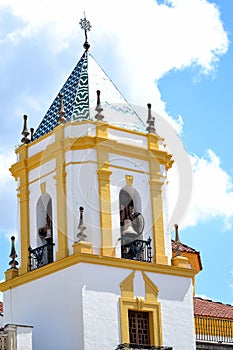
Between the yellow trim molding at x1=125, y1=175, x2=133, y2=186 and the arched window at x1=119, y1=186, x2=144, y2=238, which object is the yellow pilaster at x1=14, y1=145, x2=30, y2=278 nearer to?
the arched window at x1=119, y1=186, x2=144, y2=238

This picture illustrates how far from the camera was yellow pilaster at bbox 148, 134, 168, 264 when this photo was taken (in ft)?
82.0

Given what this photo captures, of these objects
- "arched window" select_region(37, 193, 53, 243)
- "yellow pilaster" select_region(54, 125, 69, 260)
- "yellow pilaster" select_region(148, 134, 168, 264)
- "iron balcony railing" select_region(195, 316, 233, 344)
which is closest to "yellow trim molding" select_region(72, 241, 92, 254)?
"yellow pilaster" select_region(54, 125, 69, 260)

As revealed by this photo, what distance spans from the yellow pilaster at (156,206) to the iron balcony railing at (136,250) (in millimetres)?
226

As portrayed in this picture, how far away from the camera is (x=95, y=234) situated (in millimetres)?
23984

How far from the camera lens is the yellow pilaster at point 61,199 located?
24094 millimetres

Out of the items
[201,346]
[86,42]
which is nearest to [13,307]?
[201,346]

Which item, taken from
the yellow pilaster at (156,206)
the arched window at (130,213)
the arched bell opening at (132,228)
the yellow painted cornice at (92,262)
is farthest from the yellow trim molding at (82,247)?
the yellow pilaster at (156,206)

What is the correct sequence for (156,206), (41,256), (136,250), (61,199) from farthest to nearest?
(156,206) → (41,256) → (136,250) → (61,199)

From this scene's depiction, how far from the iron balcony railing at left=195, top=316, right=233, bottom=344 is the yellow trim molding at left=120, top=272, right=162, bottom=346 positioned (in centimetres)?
274

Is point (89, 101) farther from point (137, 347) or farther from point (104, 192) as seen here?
point (137, 347)

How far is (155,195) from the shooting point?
2561 centimetres

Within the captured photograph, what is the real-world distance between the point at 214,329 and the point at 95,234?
18.4ft

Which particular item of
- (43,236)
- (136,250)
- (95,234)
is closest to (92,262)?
(95,234)

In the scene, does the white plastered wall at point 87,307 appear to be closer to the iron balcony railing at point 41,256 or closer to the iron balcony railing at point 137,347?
the iron balcony railing at point 137,347
